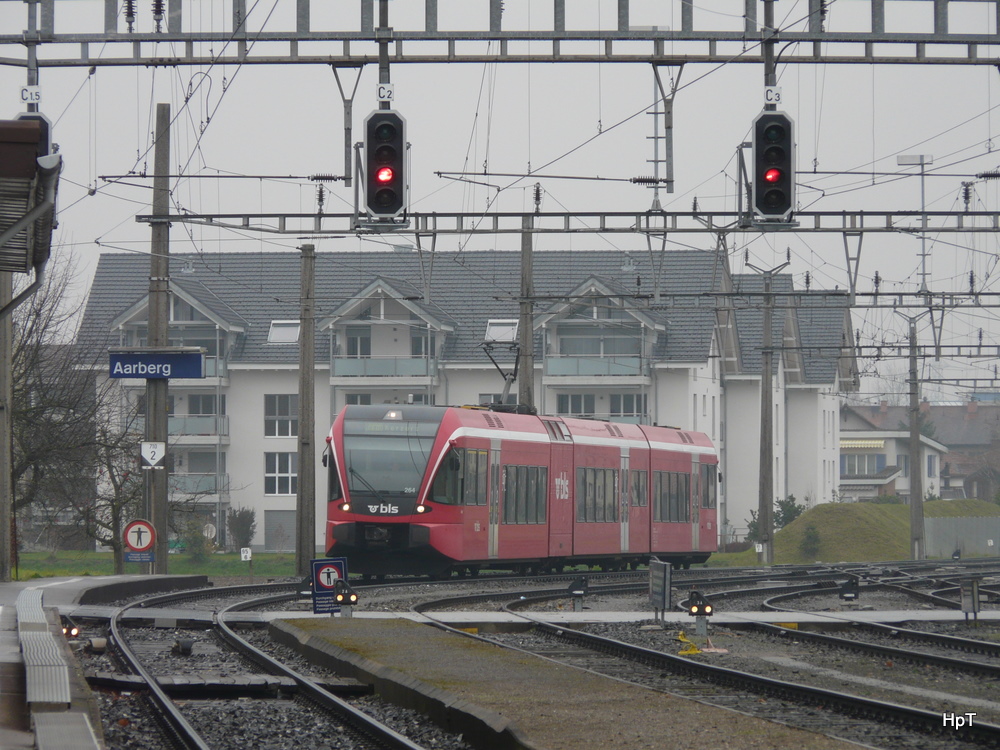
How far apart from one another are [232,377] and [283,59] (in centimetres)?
4372

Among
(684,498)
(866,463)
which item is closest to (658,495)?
(684,498)

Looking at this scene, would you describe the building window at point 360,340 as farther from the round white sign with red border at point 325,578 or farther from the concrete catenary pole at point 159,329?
the round white sign with red border at point 325,578

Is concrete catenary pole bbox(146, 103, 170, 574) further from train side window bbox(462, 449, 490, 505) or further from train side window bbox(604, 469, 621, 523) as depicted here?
train side window bbox(604, 469, 621, 523)

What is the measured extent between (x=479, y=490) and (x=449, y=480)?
984 mm

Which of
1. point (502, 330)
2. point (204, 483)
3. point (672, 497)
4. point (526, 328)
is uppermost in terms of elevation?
point (502, 330)

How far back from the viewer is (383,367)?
57.0 meters

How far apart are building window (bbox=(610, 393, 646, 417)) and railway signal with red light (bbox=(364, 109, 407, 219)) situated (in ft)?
140

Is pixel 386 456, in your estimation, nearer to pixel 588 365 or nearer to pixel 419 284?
pixel 588 365

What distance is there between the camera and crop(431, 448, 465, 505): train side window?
2542 cm

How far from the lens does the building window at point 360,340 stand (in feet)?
191

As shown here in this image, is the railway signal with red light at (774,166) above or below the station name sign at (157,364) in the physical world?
above

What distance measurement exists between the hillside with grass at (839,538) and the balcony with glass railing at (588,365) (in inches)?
322

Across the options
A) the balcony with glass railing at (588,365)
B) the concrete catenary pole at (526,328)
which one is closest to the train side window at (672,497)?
the concrete catenary pole at (526,328)

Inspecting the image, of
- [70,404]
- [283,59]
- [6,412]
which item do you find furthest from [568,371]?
[283,59]
